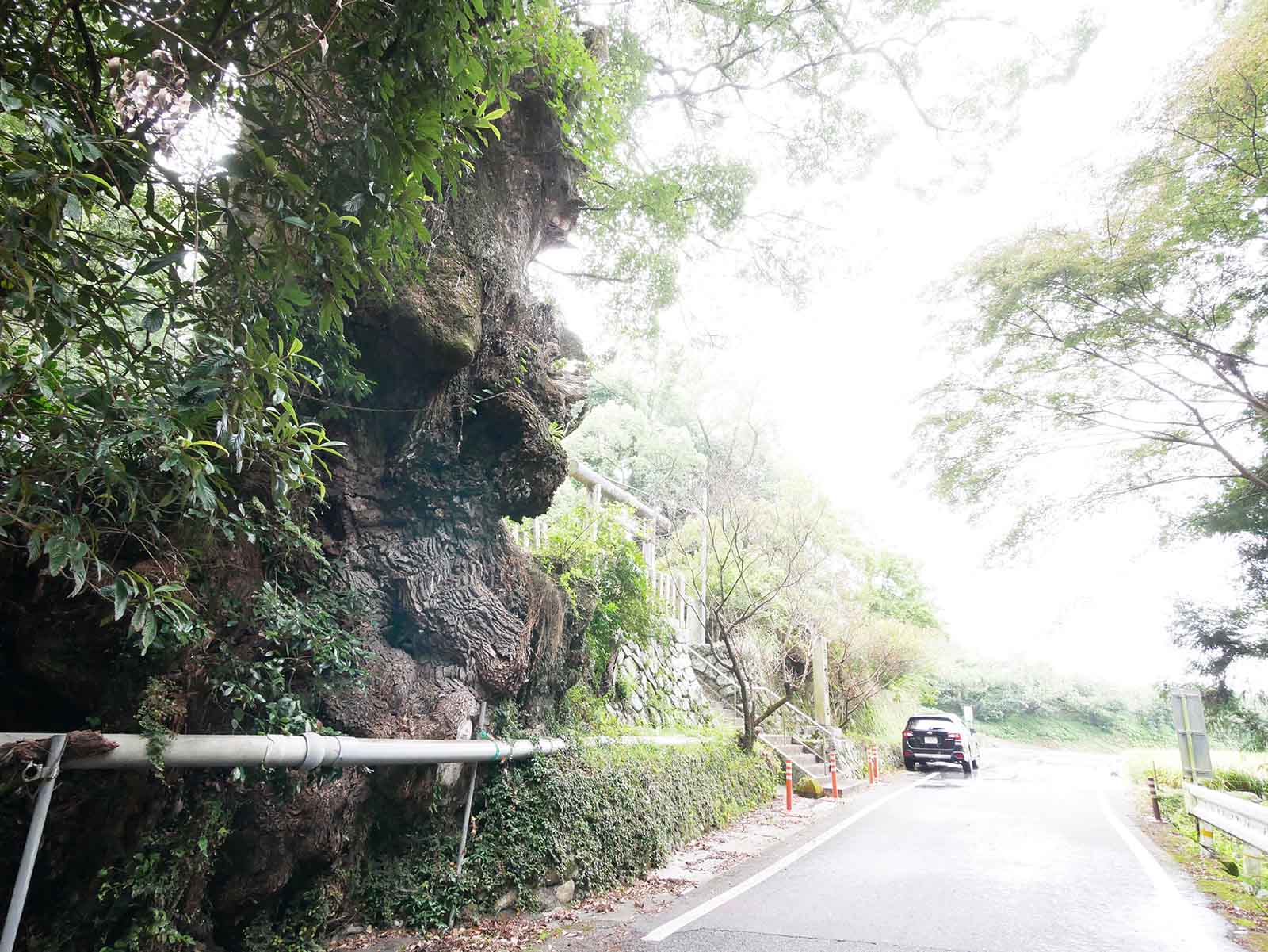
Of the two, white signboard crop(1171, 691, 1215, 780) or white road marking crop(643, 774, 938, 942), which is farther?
white signboard crop(1171, 691, 1215, 780)

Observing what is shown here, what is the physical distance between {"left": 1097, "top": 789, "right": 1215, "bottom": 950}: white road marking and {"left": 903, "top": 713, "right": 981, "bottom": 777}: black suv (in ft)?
31.6

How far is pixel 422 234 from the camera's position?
10.0ft

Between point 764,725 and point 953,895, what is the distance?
943 centimetres

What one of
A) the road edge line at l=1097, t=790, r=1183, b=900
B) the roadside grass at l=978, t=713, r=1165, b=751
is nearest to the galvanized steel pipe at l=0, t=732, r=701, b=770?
the road edge line at l=1097, t=790, r=1183, b=900

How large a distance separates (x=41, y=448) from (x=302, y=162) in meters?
1.50

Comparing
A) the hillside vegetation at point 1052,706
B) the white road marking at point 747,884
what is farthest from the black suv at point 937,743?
the hillside vegetation at point 1052,706

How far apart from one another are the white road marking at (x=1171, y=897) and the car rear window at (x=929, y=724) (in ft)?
32.4

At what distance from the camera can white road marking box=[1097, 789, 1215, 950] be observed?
5179 millimetres

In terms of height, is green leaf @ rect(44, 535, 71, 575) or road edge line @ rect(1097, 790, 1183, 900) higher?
green leaf @ rect(44, 535, 71, 575)

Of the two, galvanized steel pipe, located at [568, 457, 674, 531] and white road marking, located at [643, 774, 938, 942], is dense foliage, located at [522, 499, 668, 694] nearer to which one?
galvanized steel pipe, located at [568, 457, 674, 531]

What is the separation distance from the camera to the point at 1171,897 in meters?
6.37

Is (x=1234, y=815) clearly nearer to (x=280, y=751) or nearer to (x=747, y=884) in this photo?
(x=747, y=884)

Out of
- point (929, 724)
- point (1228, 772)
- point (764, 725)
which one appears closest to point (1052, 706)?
point (929, 724)

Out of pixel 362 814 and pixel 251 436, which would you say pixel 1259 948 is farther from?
pixel 251 436
